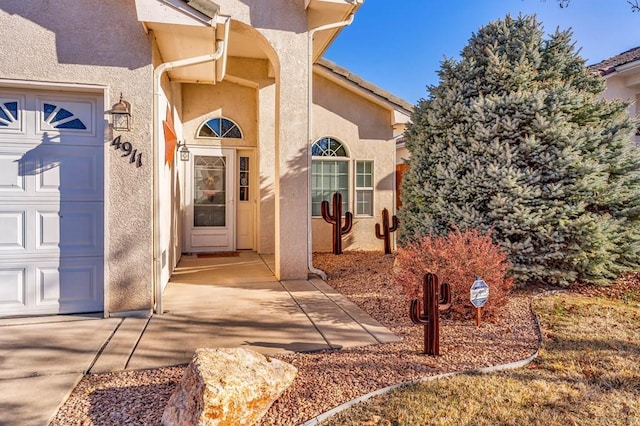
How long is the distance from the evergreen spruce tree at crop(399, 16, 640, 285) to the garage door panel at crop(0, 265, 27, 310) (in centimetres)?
586

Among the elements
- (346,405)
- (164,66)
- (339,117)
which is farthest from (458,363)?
(339,117)

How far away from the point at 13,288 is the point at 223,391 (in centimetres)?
385

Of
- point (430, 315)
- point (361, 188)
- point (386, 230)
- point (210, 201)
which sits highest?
point (361, 188)

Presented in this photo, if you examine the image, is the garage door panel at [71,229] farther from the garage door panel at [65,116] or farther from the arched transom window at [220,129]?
the arched transom window at [220,129]

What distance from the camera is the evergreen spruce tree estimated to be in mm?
5922

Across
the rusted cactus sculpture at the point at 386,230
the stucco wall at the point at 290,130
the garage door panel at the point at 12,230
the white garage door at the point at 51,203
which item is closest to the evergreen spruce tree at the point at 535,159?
the stucco wall at the point at 290,130

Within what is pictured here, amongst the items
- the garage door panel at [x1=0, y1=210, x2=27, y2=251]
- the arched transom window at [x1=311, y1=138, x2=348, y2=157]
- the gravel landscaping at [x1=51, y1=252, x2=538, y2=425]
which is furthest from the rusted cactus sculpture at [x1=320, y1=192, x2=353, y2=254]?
the garage door panel at [x1=0, y1=210, x2=27, y2=251]

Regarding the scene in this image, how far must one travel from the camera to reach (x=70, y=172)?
4949mm

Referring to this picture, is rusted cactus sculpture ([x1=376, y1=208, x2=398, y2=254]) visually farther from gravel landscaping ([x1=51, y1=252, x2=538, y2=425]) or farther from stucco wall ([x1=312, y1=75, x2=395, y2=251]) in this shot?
gravel landscaping ([x1=51, y1=252, x2=538, y2=425])

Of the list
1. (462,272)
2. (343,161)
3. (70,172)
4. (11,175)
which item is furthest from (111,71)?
(343,161)

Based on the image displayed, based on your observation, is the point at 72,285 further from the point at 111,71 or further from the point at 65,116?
the point at 111,71

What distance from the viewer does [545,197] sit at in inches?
236

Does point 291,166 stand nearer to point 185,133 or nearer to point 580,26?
point 185,133

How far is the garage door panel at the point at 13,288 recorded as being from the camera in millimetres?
4803
